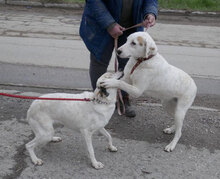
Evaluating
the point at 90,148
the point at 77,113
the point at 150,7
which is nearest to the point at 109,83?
the point at 77,113

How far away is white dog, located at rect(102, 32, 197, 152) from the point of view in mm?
3377

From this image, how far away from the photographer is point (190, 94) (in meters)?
3.64

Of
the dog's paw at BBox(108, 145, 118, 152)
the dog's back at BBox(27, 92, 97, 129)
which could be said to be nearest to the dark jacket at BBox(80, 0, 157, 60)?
the dog's back at BBox(27, 92, 97, 129)

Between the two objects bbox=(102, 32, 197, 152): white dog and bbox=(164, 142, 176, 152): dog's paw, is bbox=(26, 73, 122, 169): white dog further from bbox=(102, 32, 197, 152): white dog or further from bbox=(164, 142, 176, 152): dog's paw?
bbox=(164, 142, 176, 152): dog's paw

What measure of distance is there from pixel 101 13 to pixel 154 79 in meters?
1.04

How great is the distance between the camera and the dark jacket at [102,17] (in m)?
3.71

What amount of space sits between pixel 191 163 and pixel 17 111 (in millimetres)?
2494

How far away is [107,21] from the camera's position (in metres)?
3.65

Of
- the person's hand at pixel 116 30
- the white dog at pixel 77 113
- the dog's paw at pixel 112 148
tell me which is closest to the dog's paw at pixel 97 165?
the white dog at pixel 77 113

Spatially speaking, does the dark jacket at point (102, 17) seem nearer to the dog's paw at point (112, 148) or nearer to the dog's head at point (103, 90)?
the dog's head at point (103, 90)

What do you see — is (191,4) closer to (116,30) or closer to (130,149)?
(116,30)

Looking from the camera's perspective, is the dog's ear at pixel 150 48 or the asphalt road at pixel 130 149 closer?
the asphalt road at pixel 130 149

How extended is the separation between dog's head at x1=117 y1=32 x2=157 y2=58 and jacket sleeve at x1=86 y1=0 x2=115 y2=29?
46 cm

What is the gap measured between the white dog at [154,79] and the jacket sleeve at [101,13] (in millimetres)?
445
